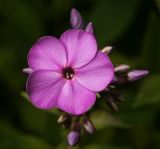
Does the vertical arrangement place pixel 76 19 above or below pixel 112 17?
above

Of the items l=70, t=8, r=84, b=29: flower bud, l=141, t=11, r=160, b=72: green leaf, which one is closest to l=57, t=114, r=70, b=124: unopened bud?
l=70, t=8, r=84, b=29: flower bud

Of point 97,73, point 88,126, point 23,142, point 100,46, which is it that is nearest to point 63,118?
point 88,126

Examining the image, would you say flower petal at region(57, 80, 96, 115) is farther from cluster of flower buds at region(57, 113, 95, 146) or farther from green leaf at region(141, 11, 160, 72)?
Result: green leaf at region(141, 11, 160, 72)

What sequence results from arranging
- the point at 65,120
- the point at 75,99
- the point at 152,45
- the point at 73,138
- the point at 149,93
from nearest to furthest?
1. the point at 75,99
2. the point at 73,138
3. the point at 65,120
4. the point at 149,93
5. the point at 152,45

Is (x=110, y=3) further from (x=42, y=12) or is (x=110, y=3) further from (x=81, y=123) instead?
(x=81, y=123)

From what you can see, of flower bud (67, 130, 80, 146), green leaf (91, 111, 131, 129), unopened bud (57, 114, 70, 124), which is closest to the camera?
flower bud (67, 130, 80, 146)

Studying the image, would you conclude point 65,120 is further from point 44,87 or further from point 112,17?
point 112,17
